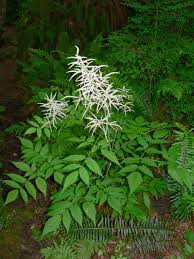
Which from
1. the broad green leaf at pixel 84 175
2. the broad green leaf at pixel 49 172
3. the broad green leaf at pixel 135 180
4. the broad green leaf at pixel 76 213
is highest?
the broad green leaf at pixel 84 175

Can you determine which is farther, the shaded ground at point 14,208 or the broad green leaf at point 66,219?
the shaded ground at point 14,208

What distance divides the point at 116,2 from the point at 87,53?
1101 millimetres

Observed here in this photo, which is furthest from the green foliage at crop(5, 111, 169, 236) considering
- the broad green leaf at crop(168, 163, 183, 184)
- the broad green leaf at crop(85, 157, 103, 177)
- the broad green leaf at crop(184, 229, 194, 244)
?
the broad green leaf at crop(184, 229, 194, 244)

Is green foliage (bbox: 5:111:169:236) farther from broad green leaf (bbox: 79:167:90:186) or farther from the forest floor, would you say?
the forest floor

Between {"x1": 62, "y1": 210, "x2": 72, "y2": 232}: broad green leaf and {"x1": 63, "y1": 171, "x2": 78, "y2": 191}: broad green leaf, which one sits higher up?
{"x1": 63, "y1": 171, "x2": 78, "y2": 191}: broad green leaf

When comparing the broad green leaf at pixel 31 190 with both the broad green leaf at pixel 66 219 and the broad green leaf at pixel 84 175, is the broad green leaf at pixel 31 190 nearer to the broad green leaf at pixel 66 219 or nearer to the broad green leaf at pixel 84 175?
the broad green leaf at pixel 66 219

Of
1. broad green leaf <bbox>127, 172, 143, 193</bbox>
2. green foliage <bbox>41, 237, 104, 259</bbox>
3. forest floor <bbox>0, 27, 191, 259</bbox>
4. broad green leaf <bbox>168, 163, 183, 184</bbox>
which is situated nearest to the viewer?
broad green leaf <bbox>127, 172, 143, 193</bbox>

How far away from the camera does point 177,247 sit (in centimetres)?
368

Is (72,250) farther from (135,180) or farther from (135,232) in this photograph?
(135,180)

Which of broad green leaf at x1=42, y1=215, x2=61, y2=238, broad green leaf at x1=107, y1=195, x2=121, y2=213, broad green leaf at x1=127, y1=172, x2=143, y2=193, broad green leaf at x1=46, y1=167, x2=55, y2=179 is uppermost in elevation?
broad green leaf at x1=127, y1=172, x2=143, y2=193

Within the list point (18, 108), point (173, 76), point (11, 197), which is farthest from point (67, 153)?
point (18, 108)

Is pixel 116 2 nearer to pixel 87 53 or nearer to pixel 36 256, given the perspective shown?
pixel 87 53

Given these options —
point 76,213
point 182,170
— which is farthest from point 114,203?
point 182,170

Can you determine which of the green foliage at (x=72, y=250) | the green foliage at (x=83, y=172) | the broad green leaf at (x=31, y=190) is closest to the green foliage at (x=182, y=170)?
the green foliage at (x=83, y=172)
